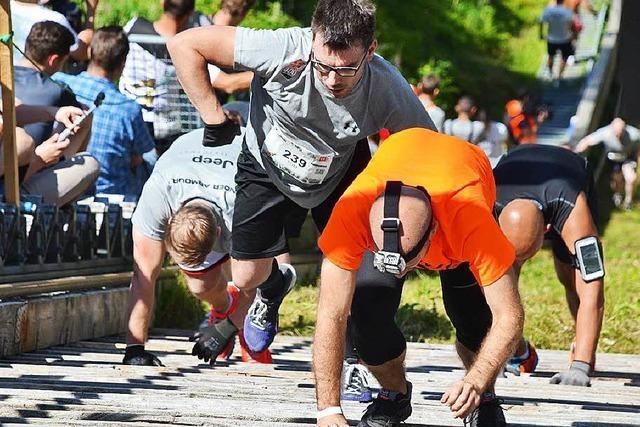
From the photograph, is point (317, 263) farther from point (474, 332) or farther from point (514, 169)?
point (474, 332)

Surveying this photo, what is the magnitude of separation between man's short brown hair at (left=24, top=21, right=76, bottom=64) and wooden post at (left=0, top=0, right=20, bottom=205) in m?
0.77

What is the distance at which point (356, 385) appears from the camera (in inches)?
251

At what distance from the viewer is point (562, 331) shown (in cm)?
1007

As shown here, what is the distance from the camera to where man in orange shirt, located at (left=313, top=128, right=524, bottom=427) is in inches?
180

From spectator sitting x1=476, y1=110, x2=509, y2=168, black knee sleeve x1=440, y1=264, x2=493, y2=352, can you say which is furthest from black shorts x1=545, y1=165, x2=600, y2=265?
spectator sitting x1=476, y1=110, x2=509, y2=168

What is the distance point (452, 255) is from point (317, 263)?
274 inches

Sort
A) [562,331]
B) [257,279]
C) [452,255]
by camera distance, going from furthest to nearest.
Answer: [562,331] → [257,279] → [452,255]

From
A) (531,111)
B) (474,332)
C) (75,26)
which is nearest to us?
(474,332)

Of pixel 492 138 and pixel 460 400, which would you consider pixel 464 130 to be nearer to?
pixel 492 138

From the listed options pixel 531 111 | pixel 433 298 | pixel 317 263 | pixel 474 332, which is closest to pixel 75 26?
pixel 317 263

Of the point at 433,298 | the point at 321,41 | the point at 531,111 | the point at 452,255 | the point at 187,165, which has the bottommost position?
the point at 531,111

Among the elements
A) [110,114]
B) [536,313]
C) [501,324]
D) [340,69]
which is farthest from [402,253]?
[536,313]

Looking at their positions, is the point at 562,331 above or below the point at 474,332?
below

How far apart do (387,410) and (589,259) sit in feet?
8.37
